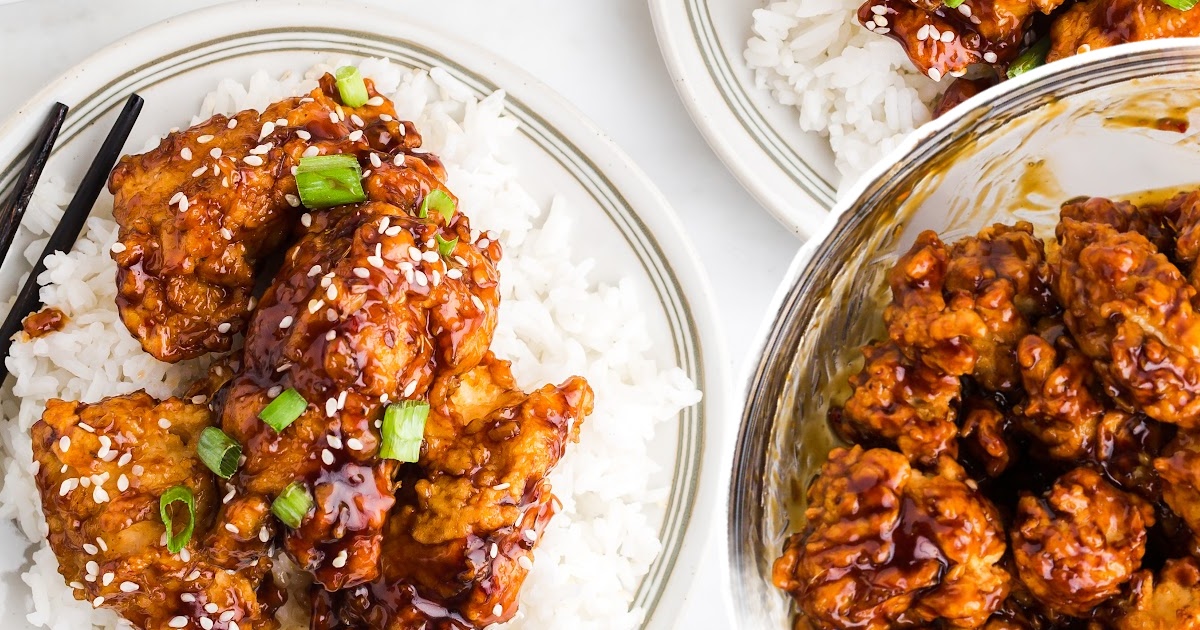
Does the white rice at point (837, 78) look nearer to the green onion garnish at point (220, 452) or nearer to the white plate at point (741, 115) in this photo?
the white plate at point (741, 115)

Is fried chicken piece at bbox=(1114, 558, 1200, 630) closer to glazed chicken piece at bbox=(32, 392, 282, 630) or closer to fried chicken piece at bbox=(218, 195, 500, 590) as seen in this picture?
fried chicken piece at bbox=(218, 195, 500, 590)

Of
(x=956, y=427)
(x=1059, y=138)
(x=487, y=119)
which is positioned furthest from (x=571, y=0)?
(x=956, y=427)

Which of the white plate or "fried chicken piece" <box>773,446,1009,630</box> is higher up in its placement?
the white plate

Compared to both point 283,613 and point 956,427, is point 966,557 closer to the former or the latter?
point 956,427

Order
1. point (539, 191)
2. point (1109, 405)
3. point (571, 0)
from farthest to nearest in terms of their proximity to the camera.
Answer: point (571, 0) → point (539, 191) → point (1109, 405)

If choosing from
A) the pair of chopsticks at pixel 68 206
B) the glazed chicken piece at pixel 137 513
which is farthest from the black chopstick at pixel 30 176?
the glazed chicken piece at pixel 137 513

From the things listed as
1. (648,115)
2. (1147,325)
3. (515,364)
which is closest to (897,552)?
(1147,325)

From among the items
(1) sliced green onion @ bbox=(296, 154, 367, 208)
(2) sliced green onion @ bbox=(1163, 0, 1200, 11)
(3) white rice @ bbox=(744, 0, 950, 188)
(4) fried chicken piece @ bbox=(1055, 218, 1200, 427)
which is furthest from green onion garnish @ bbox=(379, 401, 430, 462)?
(2) sliced green onion @ bbox=(1163, 0, 1200, 11)
